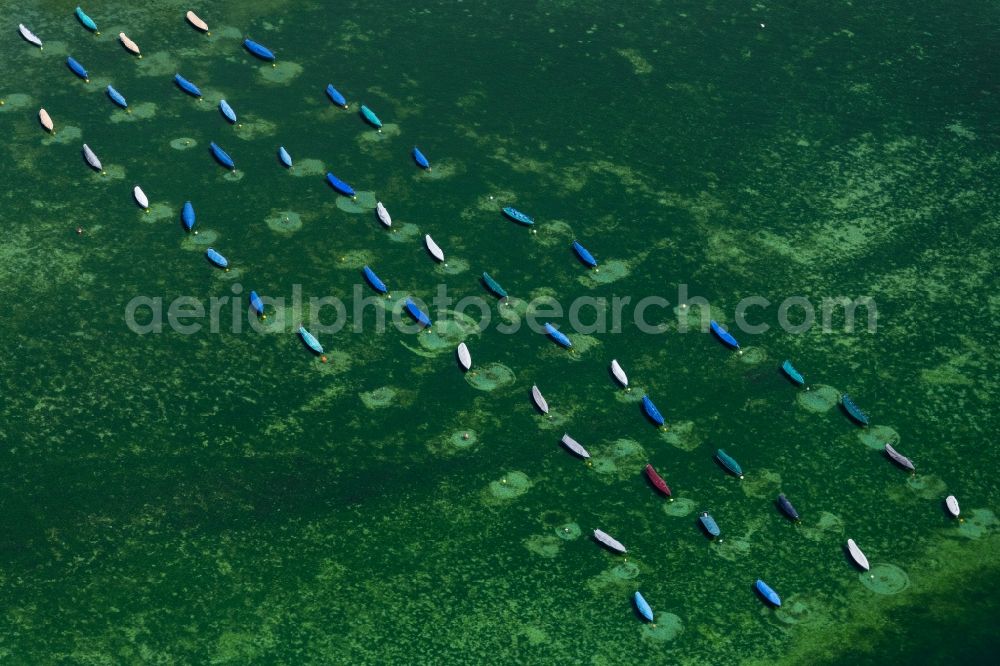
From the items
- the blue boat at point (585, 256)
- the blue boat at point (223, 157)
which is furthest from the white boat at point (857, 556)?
the blue boat at point (223, 157)

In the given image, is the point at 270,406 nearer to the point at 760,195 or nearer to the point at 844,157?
the point at 760,195

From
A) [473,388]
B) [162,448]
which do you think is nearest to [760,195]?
[473,388]

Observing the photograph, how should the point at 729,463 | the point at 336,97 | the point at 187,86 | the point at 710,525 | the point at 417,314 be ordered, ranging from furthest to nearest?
the point at 336,97, the point at 187,86, the point at 417,314, the point at 729,463, the point at 710,525

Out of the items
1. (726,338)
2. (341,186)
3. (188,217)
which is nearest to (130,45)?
(188,217)

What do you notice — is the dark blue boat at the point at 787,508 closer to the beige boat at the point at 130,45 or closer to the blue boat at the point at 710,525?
the blue boat at the point at 710,525

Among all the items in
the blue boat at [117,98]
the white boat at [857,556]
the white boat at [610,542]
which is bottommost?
the blue boat at [117,98]

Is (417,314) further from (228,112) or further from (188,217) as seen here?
(228,112)

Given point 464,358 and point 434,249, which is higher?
point 434,249
